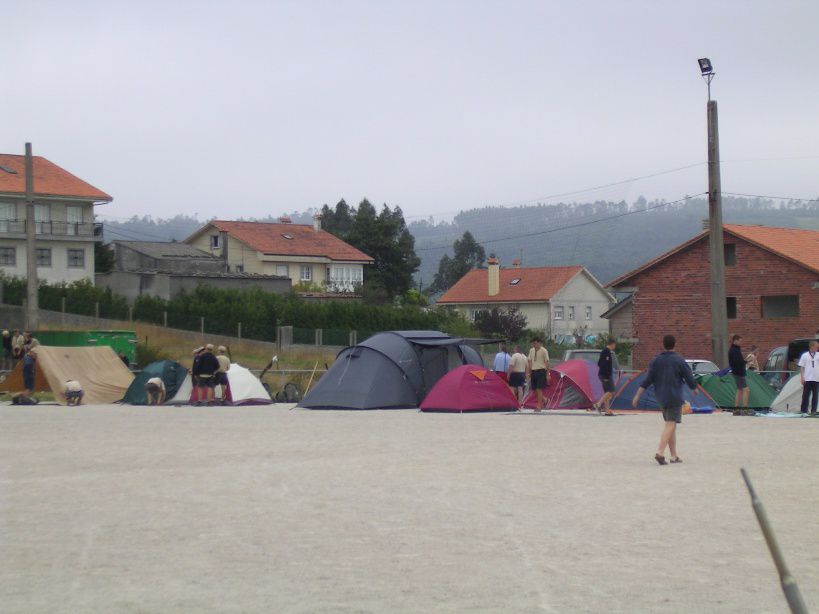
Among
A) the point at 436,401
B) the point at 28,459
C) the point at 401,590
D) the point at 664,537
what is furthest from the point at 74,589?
the point at 436,401

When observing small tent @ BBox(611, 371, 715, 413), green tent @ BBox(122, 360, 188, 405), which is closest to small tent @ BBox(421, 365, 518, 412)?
small tent @ BBox(611, 371, 715, 413)

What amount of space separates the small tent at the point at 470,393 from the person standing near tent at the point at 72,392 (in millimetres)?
9976

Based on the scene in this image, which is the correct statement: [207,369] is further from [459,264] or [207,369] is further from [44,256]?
[459,264]

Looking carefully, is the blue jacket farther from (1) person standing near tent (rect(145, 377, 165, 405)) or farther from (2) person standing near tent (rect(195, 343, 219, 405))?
(1) person standing near tent (rect(145, 377, 165, 405))

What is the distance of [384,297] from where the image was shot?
86.6 m

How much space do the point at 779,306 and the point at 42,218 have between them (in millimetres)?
44540

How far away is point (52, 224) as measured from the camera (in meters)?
72.4

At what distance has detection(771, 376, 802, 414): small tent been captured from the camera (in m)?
26.5

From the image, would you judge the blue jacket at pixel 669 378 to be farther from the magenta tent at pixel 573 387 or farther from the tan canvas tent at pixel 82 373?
the tan canvas tent at pixel 82 373

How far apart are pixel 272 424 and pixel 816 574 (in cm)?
1630

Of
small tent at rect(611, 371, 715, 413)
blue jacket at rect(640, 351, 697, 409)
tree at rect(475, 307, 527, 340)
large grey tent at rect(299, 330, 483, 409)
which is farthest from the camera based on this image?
tree at rect(475, 307, 527, 340)

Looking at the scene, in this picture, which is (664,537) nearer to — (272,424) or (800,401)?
(272,424)

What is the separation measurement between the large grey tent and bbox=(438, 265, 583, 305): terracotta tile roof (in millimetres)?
62364

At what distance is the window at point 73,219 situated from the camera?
7331 centimetres
